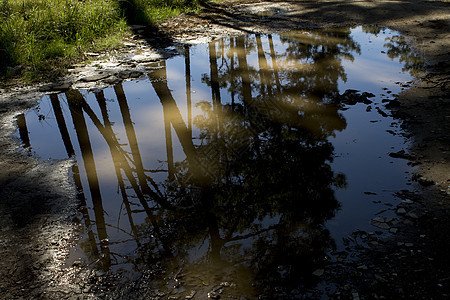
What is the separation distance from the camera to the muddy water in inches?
109

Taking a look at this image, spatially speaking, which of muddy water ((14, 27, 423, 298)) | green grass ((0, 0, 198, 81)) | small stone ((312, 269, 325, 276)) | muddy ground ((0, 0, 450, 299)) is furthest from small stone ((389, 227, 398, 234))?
green grass ((0, 0, 198, 81))

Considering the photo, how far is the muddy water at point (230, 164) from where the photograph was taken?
2764mm

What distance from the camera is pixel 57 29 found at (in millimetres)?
8875

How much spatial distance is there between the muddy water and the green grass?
2016 mm

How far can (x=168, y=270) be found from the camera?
2650 millimetres

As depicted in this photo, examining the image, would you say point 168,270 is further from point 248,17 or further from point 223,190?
point 248,17

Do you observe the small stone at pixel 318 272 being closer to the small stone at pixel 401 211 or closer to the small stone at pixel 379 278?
the small stone at pixel 379 278

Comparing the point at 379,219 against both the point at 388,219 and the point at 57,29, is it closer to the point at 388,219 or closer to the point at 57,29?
the point at 388,219

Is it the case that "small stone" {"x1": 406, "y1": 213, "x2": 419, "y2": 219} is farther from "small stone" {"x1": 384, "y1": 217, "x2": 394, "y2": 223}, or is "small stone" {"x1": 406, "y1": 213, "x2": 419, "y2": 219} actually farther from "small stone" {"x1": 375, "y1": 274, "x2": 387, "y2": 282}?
"small stone" {"x1": 375, "y1": 274, "x2": 387, "y2": 282}

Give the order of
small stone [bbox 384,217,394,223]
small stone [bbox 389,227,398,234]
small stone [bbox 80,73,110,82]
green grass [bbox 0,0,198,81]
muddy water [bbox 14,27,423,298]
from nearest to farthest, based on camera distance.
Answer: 1. muddy water [bbox 14,27,423,298]
2. small stone [bbox 389,227,398,234]
3. small stone [bbox 384,217,394,223]
4. small stone [bbox 80,73,110,82]
5. green grass [bbox 0,0,198,81]

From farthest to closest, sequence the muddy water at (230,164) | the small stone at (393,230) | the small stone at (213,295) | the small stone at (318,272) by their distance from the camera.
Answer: the small stone at (393,230), the muddy water at (230,164), the small stone at (318,272), the small stone at (213,295)

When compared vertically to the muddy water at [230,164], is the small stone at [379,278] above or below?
below

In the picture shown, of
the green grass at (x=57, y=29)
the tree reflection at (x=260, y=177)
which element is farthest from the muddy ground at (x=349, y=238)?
the green grass at (x=57, y=29)

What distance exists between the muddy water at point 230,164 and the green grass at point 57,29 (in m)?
2.02
